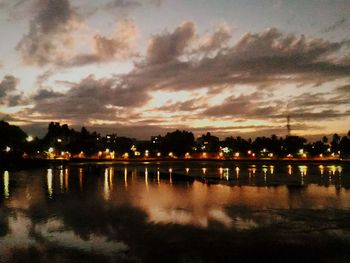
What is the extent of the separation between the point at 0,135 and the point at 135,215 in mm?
97579

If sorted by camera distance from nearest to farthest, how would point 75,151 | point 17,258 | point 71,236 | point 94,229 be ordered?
1. point 17,258
2. point 71,236
3. point 94,229
4. point 75,151

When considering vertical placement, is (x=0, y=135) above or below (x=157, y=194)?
above

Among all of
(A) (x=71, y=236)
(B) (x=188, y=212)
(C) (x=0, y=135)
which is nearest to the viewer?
(A) (x=71, y=236)

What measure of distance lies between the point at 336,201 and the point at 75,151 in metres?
155

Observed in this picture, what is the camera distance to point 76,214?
23234 mm

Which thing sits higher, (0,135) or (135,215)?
(0,135)

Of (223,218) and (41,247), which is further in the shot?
(223,218)

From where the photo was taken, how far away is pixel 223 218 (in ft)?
72.2

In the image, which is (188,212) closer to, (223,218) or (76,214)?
(223,218)

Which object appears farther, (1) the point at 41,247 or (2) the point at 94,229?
(2) the point at 94,229

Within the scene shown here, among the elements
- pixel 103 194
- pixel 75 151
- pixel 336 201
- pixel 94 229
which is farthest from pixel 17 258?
pixel 75 151

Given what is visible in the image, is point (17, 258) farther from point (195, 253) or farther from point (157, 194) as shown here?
point (157, 194)

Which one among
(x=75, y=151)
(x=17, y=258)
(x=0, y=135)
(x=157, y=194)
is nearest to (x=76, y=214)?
(x=17, y=258)

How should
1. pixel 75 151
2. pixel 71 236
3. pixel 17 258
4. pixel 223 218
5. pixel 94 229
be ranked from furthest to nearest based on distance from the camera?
pixel 75 151
pixel 223 218
pixel 94 229
pixel 71 236
pixel 17 258
